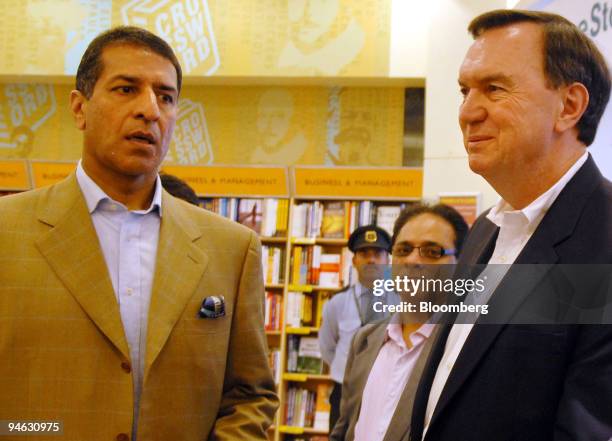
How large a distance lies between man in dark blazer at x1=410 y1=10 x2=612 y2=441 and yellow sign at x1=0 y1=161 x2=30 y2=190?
20.7 ft

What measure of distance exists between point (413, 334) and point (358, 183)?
15.4ft

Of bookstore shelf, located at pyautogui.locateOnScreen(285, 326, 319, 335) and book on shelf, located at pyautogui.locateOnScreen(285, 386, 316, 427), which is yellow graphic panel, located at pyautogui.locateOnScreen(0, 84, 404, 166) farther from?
book on shelf, located at pyautogui.locateOnScreen(285, 386, 316, 427)

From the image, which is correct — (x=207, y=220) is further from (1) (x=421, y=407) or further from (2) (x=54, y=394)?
(1) (x=421, y=407)

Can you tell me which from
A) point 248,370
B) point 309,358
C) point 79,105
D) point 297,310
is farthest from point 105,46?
point 309,358

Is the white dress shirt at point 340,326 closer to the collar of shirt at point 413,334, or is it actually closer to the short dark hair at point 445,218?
the short dark hair at point 445,218

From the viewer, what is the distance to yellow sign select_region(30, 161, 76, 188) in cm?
707

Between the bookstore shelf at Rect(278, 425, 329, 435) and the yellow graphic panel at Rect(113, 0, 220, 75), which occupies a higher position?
the yellow graphic panel at Rect(113, 0, 220, 75)

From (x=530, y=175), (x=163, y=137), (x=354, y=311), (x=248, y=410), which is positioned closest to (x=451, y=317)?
(x=530, y=175)

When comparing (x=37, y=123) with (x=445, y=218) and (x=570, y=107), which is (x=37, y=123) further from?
(x=570, y=107)

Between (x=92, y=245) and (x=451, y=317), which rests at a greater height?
(x=92, y=245)

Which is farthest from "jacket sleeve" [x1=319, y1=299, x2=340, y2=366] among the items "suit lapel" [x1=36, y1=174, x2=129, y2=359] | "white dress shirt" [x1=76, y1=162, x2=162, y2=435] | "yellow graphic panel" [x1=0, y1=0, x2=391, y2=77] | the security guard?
"suit lapel" [x1=36, y1=174, x2=129, y2=359]

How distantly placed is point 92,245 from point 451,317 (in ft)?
2.74

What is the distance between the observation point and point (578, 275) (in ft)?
4.42

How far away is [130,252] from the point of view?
1696 mm
